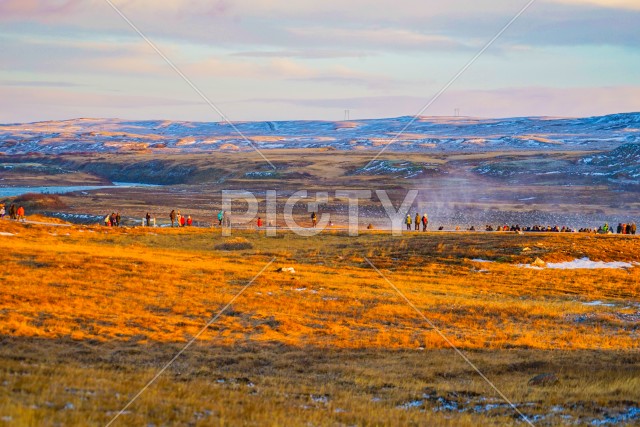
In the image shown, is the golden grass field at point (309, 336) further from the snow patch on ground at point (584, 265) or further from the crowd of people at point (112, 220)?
the crowd of people at point (112, 220)

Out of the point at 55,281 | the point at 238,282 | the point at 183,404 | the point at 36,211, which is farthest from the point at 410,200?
the point at 183,404

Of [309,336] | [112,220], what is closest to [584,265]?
[309,336]

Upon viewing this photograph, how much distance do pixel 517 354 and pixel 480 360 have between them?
1533mm

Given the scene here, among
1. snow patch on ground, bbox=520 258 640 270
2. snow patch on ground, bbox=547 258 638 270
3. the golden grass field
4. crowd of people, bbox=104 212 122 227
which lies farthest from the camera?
crowd of people, bbox=104 212 122 227

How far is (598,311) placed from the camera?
28641 millimetres

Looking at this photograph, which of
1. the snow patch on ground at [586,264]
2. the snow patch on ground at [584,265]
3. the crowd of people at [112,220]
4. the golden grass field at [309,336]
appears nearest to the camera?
the golden grass field at [309,336]

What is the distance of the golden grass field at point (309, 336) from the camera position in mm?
12945

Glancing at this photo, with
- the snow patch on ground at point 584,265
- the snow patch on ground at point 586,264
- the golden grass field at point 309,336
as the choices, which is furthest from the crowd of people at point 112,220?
the snow patch on ground at point 586,264

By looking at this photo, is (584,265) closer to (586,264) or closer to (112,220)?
(586,264)

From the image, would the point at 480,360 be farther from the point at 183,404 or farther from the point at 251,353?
the point at 183,404

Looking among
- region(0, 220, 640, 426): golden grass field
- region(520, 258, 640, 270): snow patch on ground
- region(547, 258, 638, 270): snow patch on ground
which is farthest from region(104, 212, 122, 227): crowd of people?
region(547, 258, 638, 270): snow patch on ground

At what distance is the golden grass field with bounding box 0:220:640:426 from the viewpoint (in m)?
12.9

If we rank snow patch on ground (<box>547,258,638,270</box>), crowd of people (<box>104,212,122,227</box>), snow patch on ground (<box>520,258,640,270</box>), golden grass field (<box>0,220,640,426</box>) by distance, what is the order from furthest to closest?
crowd of people (<box>104,212,122,227</box>) → snow patch on ground (<box>547,258,638,270</box>) → snow patch on ground (<box>520,258,640,270</box>) → golden grass field (<box>0,220,640,426</box>)

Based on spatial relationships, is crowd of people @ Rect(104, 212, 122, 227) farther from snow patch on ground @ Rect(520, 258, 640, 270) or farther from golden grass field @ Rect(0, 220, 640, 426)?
snow patch on ground @ Rect(520, 258, 640, 270)
